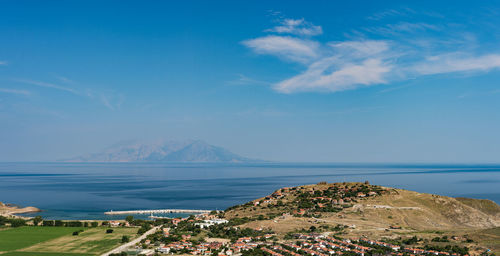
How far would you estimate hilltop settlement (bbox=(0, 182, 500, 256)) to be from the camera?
54.2 m

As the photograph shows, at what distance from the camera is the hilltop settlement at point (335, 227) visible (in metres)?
54.2

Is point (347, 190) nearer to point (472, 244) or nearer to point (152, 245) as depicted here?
point (472, 244)

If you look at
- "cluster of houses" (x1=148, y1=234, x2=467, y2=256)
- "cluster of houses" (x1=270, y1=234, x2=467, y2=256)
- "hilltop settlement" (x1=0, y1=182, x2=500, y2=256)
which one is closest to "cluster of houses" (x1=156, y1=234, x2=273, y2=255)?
"cluster of houses" (x1=148, y1=234, x2=467, y2=256)

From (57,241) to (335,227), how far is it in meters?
51.9

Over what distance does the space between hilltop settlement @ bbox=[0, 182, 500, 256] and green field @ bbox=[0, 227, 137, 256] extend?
3983mm

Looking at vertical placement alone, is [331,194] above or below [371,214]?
above

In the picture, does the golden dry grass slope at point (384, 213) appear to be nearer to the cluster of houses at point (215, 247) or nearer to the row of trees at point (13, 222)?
the cluster of houses at point (215, 247)

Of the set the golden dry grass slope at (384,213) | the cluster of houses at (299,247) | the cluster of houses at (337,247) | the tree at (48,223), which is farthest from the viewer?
the tree at (48,223)

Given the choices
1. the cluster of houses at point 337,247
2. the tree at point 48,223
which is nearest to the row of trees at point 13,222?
the tree at point 48,223

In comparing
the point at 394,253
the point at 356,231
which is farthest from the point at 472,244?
the point at 356,231

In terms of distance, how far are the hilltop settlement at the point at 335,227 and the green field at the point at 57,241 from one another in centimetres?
398

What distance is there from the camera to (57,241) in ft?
234

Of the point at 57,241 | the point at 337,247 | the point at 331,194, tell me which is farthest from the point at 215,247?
the point at 331,194

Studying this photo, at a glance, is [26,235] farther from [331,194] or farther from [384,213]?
[384,213]
